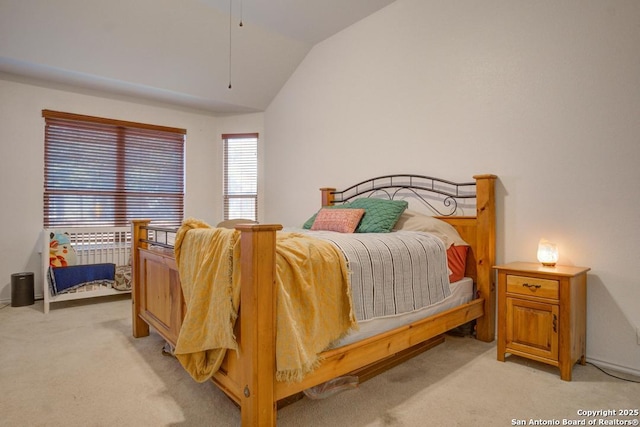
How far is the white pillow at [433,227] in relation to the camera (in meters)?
2.69

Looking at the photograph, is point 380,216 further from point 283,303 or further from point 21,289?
point 21,289

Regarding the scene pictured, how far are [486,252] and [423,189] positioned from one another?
2.63 feet

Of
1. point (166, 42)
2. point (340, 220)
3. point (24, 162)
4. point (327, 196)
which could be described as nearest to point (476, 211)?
point (340, 220)

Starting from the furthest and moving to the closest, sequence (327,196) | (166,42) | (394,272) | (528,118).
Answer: (327,196) → (166,42) → (528,118) → (394,272)

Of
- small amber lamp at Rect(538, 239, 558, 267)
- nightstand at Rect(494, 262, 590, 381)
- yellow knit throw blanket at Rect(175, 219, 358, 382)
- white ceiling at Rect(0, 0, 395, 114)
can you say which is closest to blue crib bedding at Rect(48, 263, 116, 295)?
white ceiling at Rect(0, 0, 395, 114)

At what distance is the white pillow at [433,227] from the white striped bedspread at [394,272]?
20cm

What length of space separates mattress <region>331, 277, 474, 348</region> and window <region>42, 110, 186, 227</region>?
378 cm

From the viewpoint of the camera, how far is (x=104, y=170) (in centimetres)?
437

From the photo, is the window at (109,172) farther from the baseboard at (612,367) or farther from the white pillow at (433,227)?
the baseboard at (612,367)

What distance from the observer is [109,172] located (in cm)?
441

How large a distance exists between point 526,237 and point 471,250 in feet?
1.26

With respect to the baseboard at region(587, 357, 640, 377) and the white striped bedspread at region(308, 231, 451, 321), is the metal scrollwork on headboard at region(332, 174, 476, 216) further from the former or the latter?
the baseboard at region(587, 357, 640, 377)

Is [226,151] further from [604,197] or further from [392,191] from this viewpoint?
[604,197]

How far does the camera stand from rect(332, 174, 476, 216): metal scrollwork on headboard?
2965 millimetres
